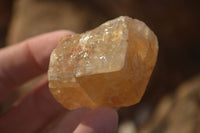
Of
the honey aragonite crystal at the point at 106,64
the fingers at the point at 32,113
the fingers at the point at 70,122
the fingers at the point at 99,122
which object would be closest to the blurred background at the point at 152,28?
the fingers at the point at 32,113

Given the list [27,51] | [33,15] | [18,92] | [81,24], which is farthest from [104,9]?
[27,51]

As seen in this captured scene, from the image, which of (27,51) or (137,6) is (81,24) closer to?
(137,6)

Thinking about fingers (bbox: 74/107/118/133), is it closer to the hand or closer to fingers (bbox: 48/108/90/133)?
fingers (bbox: 48/108/90/133)

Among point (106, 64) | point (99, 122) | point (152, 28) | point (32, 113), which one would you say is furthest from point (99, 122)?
point (152, 28)

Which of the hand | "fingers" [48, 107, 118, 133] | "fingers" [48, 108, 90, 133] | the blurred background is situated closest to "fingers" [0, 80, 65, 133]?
the hand

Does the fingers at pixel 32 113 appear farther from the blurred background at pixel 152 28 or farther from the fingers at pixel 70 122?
the blurred background at pixel 152 28

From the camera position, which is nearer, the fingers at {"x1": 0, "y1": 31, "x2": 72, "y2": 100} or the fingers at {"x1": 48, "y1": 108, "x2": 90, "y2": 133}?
the fingers at {"x1": 48, "y1": 108, "x2": 90, "y2": 133}

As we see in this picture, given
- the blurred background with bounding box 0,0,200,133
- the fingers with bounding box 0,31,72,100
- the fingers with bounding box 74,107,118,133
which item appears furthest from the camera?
the blurred background with bounding box 0,0,200,133
